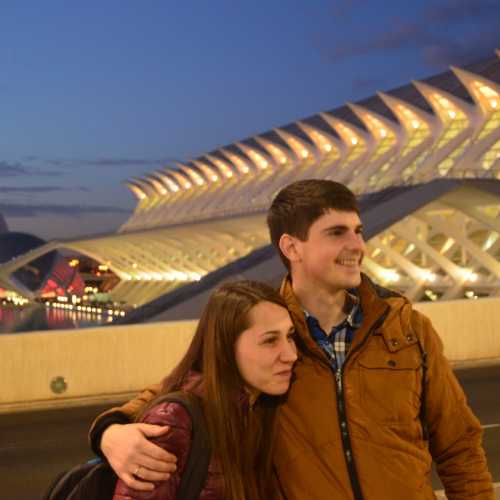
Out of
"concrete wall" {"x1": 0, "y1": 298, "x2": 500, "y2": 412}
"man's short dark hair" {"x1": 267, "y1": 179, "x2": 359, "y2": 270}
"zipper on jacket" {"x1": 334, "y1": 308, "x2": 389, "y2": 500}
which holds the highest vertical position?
"concrete wall" {"x1": 0, "y1": 298, "x2": 500, "y2": 412}

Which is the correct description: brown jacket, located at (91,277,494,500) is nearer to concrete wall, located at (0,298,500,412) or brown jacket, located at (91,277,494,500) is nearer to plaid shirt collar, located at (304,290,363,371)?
plaid shirt collar, located at (304,290,363,371)

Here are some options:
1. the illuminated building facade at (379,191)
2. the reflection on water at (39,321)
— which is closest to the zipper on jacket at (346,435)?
the illuminated building facade at (379,191)

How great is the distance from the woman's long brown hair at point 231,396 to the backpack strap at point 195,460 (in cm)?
3

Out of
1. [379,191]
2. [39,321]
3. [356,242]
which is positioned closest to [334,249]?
[356,242]

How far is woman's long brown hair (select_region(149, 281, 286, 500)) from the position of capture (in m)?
2.40

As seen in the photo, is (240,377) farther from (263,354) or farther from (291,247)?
(291,247)

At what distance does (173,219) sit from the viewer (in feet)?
276

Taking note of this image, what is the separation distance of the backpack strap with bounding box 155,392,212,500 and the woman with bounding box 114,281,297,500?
0.15 ft

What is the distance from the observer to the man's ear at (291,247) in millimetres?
2871

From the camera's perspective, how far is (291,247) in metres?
2.88

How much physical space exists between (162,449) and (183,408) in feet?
0.40

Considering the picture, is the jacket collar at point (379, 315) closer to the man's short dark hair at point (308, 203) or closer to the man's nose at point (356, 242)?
the man's nose at point (356, 242)

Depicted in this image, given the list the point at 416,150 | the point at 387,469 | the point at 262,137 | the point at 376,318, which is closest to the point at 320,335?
the point at 376,318

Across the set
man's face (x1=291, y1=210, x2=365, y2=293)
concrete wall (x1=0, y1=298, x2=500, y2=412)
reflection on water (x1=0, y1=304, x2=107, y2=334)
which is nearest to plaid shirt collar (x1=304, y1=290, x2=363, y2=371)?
man's face (x1=291, y1=210, x2=365, y2=293)
